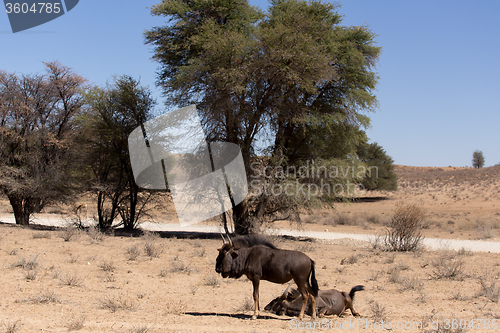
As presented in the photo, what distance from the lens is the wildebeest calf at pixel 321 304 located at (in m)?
6.38

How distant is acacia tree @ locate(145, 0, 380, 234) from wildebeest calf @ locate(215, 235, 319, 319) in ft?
31.2

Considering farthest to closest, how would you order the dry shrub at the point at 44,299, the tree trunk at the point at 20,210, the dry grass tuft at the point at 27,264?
1. the tree trunk at the point at 20,210
2. the dry grass tuft at the point at 27,264
3. the dry shrub at the point at 44,299

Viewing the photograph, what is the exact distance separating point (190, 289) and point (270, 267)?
3.02 meters

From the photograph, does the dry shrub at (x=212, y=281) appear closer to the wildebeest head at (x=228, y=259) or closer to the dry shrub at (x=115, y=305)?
the dry shrub at (x=115, y=305)

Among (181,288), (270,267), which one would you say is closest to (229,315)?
(270,267)

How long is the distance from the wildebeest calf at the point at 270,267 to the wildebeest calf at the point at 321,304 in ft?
1.51

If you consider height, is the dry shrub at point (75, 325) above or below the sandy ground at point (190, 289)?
above

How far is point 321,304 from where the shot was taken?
252 inches

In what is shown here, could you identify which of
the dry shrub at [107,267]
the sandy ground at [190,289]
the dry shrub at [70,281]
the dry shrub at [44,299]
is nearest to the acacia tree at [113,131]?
the sandy ground at [190,289]

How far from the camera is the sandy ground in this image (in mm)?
5727

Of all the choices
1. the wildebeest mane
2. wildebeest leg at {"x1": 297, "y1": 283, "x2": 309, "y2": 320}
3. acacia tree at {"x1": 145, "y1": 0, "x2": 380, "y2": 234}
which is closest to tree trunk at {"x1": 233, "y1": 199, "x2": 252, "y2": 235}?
acacia tree at {"x1": 145, "y1": 0, "x2": 380, "y2": 234}

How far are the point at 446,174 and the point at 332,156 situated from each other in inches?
2529

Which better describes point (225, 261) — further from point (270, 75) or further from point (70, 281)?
point (270, 75)

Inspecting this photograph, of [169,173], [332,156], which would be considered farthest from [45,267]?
[332,156]
